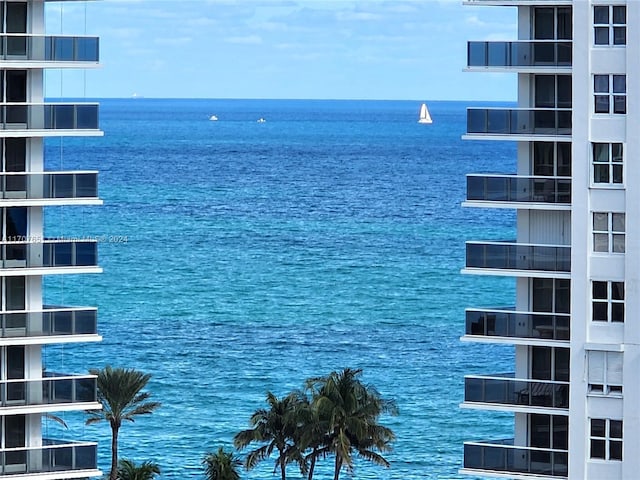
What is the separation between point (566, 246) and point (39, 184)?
578 inches

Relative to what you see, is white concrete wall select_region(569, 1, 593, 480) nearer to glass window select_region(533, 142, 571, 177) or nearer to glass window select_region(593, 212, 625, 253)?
glass window select_region(593, 212, 625, 253)

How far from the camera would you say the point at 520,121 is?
55938 millimetres

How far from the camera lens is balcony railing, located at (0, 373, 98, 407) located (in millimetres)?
53750

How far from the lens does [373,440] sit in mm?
61656

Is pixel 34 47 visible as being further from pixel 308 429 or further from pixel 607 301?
pixel 607 301

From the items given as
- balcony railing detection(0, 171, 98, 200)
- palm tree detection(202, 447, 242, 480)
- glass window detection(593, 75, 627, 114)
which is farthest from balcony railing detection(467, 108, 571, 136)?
palm tree detection(202, 447, 242, 480)

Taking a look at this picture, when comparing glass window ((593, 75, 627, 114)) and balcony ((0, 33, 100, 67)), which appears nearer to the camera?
glass window ((593, 75, 627, 114))

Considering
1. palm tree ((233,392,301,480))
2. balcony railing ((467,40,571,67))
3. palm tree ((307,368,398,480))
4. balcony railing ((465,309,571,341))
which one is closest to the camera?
balcony railing ((465,309,571,341))

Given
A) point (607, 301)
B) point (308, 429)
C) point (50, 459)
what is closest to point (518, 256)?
point (607, 301)

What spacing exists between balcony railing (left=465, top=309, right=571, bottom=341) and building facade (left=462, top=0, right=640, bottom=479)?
4 centimetres

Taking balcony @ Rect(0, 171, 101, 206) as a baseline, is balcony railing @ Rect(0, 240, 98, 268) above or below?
below

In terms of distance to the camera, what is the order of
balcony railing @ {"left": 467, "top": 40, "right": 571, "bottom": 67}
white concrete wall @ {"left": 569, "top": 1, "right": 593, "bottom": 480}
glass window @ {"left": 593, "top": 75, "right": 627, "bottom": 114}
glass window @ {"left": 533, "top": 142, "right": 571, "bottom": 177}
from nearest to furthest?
glass window @ {"left": 593, "top": 75, "right": 627, "bottom": 114}, white concrete wall @ {"left": 569, "top": 1, "right": 593, "bottom": 480}, balcony railing @ {"left": 467, "top": 40, "right": 571, "bottom": 67}, glass window @ {"left": 533, "top": 142, "right": 571, "bottom": 177}

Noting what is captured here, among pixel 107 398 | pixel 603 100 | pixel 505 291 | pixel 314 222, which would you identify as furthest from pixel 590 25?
pixel 314 222

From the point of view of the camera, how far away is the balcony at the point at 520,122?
55531 millimetres
